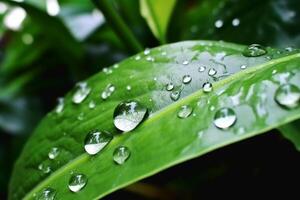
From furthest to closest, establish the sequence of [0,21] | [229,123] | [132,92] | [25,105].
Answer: [0,21] → [25,105] → [132,92] → [229,123]

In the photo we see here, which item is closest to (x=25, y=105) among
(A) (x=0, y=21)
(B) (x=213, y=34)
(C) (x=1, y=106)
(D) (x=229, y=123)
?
(C) (x=1, y=106)

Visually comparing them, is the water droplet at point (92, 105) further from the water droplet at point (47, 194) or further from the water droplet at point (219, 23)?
the water droplet at point (219, 23)

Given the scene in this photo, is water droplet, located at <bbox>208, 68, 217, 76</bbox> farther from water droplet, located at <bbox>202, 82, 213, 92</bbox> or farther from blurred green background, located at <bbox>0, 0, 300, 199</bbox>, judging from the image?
blurred green background, located at <bbox>0, 0, 300, 199</bbox>

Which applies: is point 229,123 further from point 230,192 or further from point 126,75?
point 230,192

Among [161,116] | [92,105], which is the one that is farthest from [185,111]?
[92,105]

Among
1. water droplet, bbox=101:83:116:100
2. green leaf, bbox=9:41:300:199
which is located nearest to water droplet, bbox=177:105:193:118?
green leaf, bbox=9:41:300:199
